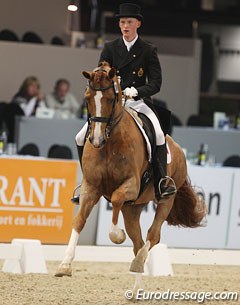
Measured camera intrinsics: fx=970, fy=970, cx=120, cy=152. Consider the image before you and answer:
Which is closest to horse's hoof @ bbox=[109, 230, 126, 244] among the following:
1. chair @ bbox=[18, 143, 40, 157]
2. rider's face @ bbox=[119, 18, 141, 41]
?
rider's face @ bbox=[119, 18, 141, 41]

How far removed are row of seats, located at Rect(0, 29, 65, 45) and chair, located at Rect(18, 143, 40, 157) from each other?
356 centimetres

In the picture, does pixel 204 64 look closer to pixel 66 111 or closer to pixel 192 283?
pixel 66 111

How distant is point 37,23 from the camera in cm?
1897

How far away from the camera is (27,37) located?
1822 cm

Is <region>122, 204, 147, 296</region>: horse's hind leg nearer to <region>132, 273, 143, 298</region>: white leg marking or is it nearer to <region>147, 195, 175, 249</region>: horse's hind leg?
<region>147, 195, 175, 249</region>: horse's hind leg

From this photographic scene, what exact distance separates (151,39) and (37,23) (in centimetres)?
252

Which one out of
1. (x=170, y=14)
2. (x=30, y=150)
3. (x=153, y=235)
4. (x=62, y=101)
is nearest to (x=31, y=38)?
(x=62, y=101)

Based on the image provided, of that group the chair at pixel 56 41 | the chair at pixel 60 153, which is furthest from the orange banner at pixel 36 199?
the chair at pixel 56 41

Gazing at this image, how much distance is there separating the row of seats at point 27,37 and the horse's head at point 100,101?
9777 mm

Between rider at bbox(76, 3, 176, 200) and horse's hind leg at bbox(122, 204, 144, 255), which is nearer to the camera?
rider at bbox(76, 3, 176, 200)

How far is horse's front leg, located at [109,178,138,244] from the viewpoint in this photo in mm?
8188

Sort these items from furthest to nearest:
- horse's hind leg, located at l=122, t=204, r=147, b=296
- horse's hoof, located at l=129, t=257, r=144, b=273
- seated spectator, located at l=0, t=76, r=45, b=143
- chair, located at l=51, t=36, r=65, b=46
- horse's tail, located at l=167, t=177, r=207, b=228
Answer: chair, located at l=51, t=36, r=65, b=46, seated spectator, located at l=0, t=76, r=45, b=143, horse's tail, located at l=167, t=177, r=207, b=228, horse's hind leg, located at l=122, t=204, r=147, b=296, horse's hoof, located at l=129, t=257, r=144, b=273

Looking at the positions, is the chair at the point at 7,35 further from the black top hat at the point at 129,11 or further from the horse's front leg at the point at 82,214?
the horse's front leg at the point at 82,214

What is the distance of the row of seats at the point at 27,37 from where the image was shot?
17797 mm
